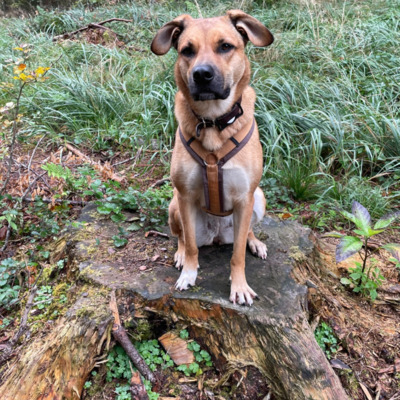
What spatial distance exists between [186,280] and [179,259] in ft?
1.08

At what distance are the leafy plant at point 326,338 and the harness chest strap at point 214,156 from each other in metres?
1.17

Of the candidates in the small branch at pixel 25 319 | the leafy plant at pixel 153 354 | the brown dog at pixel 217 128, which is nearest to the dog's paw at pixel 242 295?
the brown dog at pixel 217 128

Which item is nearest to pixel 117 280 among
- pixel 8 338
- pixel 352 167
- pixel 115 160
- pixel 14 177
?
pixel 8 338

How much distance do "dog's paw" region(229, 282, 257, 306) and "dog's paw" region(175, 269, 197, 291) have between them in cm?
28

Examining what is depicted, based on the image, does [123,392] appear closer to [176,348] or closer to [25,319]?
[176,348]

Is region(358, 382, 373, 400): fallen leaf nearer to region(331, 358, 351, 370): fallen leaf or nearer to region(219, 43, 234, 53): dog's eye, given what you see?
region(331, 358, 351, 370): fallen leaf

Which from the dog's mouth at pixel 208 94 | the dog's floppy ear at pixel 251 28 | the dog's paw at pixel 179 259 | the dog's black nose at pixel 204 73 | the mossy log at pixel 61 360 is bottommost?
the dog's paw at pixel 179 259

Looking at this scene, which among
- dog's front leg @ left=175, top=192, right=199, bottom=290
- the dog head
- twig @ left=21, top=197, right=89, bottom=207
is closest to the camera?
the dog head

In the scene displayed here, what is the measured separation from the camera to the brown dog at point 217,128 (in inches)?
80.4

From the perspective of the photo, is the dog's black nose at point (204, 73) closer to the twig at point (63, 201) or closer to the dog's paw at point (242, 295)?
the dog's paw at point (242, 295)

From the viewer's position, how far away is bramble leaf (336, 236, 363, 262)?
2291 mm

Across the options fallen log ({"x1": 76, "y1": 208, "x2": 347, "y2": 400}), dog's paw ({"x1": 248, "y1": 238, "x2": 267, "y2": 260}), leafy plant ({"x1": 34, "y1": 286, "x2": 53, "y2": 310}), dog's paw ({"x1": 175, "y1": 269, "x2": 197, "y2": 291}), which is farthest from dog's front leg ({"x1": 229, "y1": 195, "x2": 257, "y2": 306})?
leafy plant ({"x1": 34, "y1": 286, "x2": 53, "y2": 310})

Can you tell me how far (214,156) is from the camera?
2.14 meters

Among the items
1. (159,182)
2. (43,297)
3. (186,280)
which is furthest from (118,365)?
(159,182)
